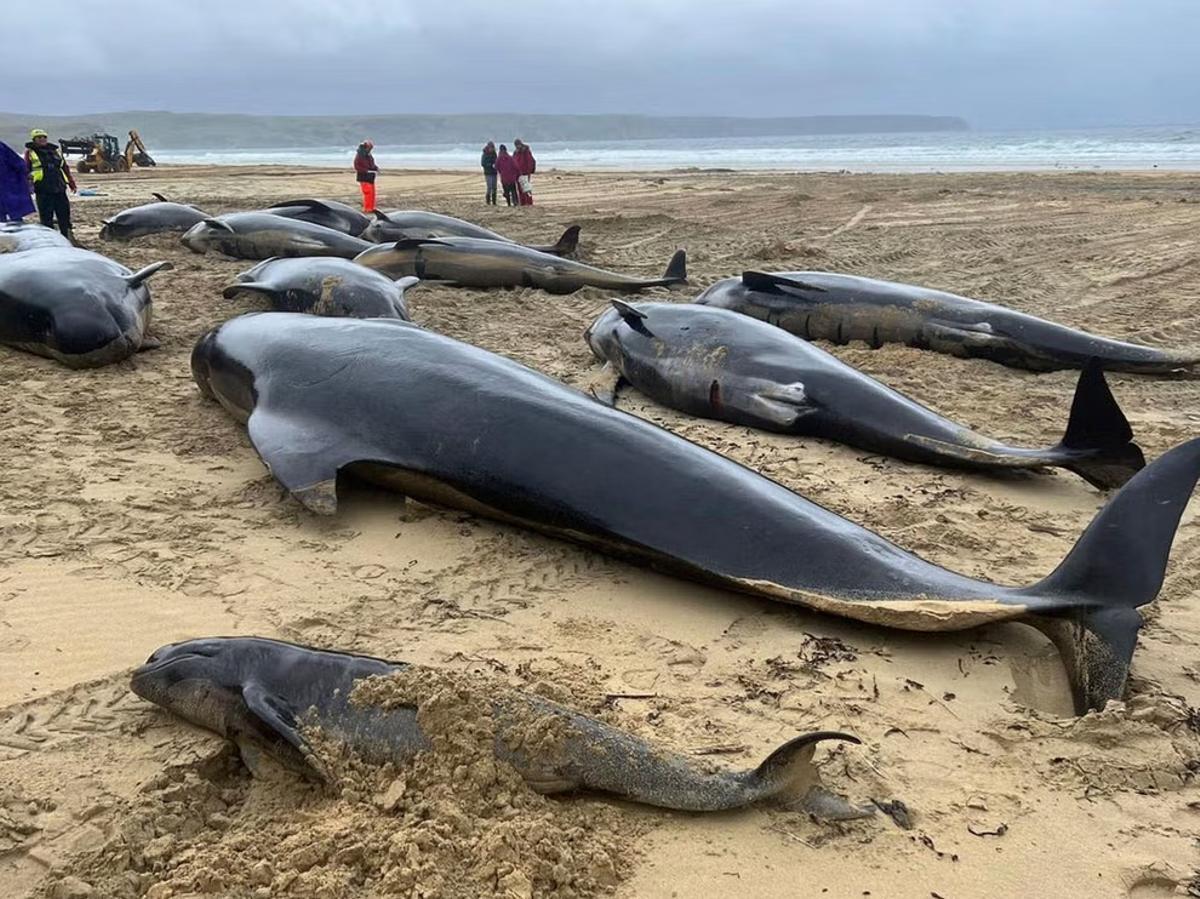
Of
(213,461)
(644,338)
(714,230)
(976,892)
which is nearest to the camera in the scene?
(976,892)

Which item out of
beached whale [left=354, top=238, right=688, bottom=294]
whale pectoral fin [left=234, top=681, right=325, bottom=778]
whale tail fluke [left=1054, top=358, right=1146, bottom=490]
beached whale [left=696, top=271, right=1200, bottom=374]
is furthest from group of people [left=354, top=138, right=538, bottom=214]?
whale pectoral fin [left=234, top=681, right=325, bottom=778]

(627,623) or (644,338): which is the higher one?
(644,338)

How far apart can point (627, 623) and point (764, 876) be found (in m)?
1.48

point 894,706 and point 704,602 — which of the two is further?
point 704,602

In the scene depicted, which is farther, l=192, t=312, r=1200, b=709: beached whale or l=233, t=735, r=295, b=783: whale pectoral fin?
l=192, t=312, r=1200, b=709: beached whale

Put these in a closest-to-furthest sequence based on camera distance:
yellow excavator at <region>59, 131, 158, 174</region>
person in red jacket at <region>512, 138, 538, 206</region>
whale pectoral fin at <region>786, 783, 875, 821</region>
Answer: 1. whale pectoral fin at <region>786, 783, 875, 821</region>
2. person in red jacket at <region>512, 138, 538, 206</region>
3. yellow excavator at <region>59, 131, 158, 174</region>

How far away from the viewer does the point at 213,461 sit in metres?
5.73

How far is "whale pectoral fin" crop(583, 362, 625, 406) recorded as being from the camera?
7.20 m

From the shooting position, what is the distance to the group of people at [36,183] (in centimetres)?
1448

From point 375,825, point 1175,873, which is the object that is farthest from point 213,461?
point 1175,873

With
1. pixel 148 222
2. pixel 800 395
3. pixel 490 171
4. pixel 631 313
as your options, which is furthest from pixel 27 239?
pixel 490 171

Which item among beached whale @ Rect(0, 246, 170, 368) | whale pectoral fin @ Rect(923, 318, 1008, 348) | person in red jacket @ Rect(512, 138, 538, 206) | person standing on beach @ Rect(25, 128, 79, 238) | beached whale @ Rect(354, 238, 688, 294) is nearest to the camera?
beached whale @ Rect(0, 246, 170, 368)

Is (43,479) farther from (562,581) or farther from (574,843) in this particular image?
(574,843)

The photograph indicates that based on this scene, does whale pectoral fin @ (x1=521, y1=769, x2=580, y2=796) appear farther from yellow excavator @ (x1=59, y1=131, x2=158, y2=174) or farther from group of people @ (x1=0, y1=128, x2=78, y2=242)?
yellow excavator @ (x1=59, y1=131, x2=158, y2=174)
